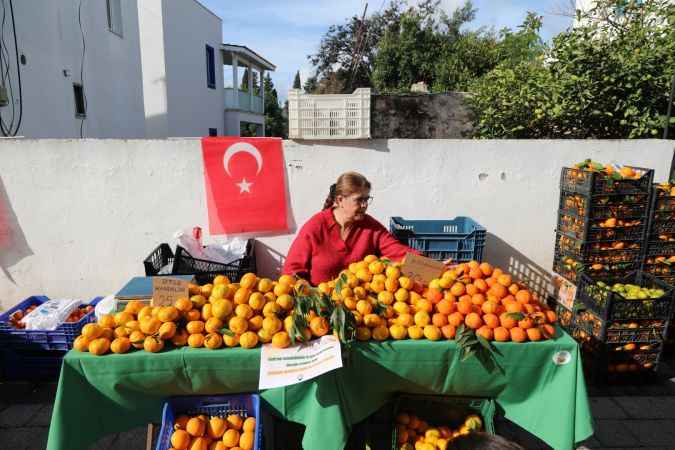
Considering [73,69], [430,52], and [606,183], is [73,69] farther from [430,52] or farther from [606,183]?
[430,52]

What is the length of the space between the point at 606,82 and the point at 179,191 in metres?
5.24

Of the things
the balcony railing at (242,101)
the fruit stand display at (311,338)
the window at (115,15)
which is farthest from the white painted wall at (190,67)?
the fruit stand display at (311,338)

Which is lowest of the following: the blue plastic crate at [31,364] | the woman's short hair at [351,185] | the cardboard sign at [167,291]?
the blue plastic crate at [31,364]

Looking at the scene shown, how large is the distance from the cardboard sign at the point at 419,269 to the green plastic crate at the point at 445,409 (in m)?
0.68

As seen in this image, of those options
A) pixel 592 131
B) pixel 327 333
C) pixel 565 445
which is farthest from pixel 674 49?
pixel 327 333

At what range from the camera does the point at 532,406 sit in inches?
90.4

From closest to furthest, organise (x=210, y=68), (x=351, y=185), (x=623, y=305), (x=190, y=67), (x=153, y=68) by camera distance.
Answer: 1. (x=351, y=185)
2. (x=623, y=305)
3. (x=153, y=68)
4. (x=190, y=67)
5. (x=210, y=68)

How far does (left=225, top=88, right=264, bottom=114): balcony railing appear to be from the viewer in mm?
22875

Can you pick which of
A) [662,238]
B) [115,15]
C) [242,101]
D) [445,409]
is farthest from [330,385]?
[242,101]

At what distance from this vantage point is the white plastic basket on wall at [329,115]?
174 inches

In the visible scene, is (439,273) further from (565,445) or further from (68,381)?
(68,381)

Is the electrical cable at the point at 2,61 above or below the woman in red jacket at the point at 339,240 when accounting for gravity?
above

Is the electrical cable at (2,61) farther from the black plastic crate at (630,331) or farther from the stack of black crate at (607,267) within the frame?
the black plastic crate at (630,331)

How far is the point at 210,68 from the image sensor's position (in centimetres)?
2091
